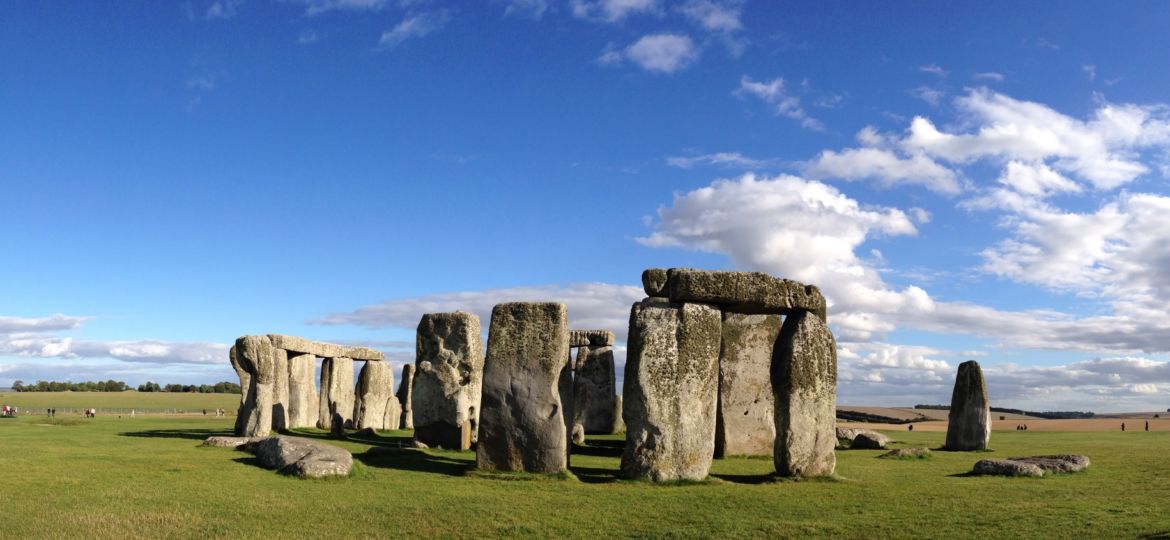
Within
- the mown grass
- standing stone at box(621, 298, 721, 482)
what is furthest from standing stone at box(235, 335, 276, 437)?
standing stone at box(621, 298, 721, 482)

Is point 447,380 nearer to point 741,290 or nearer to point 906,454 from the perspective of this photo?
point 741,290

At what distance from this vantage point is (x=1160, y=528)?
379 inches

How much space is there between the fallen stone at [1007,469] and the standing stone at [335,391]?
2108cm

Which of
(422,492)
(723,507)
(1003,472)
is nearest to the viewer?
(723,507)

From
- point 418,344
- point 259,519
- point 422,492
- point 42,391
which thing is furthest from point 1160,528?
point 42,391

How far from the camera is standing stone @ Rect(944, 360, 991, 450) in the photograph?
22141mm

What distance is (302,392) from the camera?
98.2 feet

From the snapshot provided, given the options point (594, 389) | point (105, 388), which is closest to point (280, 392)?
point (594, 389)

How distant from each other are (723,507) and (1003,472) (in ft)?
19.3

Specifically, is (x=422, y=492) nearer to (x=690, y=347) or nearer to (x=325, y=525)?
(x=325, y=525)

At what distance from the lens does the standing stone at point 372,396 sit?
3002 cm

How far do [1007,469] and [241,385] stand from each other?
19967 mm

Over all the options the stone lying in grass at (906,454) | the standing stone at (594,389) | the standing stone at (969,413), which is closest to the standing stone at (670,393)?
the stone lying in grass at (906,454)

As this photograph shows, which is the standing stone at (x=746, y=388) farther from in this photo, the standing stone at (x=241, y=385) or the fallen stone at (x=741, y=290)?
the standing stone at (x=241, y=385)
